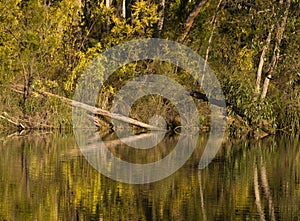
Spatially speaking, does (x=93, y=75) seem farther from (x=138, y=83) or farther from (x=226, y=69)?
(x=226, y=69)

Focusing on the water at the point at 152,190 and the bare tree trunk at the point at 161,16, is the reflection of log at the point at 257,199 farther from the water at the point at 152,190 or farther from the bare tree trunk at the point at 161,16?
the bare tree trunk at the point at 161,16

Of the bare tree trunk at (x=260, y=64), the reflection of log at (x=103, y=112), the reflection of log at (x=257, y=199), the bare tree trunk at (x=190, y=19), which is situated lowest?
A: the reflection of log at (x=257, y=199)

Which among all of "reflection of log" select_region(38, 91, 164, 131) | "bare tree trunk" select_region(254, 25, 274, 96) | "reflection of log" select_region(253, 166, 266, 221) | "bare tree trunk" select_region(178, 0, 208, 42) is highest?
"bare tree trunk" select_region(178, 0, 208, 42)

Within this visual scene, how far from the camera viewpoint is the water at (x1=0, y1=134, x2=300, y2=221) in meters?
12.4

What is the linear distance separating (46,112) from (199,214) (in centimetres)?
1537

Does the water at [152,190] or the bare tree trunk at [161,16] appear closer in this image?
the water at [152,190]

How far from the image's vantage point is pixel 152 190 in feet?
48.3

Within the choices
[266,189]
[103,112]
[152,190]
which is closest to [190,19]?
[103,112]

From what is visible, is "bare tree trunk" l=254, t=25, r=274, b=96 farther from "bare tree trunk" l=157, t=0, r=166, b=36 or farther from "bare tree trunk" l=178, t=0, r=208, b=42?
"bare tree trunk" l=157, t=0, r=166, b=36

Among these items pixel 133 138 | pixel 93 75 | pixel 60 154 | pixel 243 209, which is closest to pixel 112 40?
pixel 93 75

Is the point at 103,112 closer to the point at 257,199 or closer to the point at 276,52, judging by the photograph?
the point at 276,52

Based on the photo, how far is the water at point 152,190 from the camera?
40.7 ft

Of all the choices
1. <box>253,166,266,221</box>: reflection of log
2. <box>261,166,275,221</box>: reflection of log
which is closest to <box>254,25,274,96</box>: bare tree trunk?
<box>261,166,275,221</box>: reflection of log

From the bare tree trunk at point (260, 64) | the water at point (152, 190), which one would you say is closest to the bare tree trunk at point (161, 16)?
the bare tree trunk at point (260, 64)
